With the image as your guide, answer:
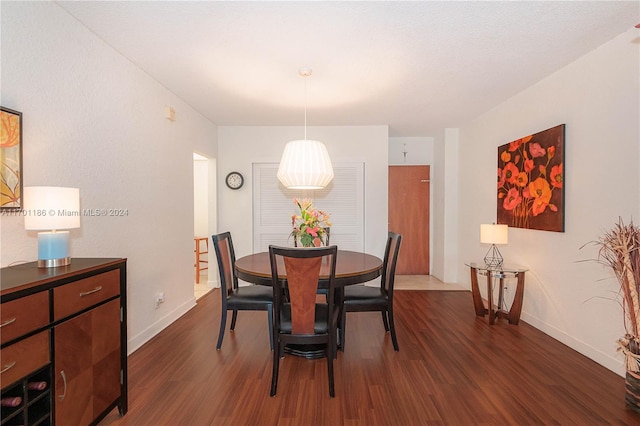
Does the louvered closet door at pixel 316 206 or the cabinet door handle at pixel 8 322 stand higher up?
the louvered closet door at pixel 316 206

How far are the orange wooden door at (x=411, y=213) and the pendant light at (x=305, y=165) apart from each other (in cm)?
312

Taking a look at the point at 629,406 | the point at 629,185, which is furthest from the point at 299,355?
the point at 629,185

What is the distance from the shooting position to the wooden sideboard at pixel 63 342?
4.11ft

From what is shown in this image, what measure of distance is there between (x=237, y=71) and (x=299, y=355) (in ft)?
8.46

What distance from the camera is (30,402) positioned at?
133 centimetres

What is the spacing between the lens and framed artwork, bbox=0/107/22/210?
5.19ft

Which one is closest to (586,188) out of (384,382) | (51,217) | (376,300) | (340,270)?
(376,300)

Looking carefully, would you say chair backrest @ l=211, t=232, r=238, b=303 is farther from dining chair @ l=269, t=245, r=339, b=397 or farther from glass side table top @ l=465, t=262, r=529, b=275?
glass side table top @ l=465, t=262, r=529, b=275

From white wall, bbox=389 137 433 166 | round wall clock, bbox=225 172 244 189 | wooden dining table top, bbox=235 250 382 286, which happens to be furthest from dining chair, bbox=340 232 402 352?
white wall, bbox=389 137 433 166

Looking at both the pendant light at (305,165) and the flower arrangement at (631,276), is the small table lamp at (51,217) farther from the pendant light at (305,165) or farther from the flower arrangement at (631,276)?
the flower arrangement at (631,276)

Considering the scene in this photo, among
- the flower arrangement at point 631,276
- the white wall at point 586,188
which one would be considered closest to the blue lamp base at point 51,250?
the flower arrangement at point 631,276

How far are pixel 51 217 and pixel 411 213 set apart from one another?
5.16m

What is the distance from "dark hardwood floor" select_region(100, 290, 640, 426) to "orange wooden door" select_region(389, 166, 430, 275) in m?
2.53

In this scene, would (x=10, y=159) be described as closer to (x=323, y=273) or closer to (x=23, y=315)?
(x=23, y=315)
